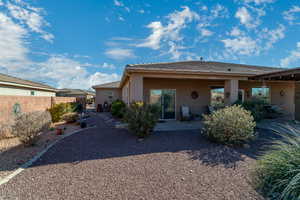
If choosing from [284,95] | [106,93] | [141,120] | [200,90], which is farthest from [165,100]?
[106,93]

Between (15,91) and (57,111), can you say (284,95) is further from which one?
(15,91)

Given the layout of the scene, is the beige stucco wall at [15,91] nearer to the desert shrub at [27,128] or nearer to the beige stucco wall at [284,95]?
the desert shrub at [27,128]

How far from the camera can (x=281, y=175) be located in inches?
82.6

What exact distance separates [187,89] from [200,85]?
3.61 ft

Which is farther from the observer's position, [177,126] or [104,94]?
[104,94]

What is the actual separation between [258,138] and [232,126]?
2065 millimetres

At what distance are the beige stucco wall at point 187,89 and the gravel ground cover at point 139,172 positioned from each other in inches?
197

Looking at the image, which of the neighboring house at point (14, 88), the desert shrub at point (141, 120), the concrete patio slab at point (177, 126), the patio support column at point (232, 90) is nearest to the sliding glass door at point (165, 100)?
the concrete patio slab at point (177, 126)

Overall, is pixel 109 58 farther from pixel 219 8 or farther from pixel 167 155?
pixel 167 155

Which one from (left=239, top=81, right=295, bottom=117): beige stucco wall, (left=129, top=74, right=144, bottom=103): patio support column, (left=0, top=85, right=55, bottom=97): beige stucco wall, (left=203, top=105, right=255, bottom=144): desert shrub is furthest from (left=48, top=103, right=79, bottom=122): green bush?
(left=239, top=81, right=295, bottom=117): beige stucco wall

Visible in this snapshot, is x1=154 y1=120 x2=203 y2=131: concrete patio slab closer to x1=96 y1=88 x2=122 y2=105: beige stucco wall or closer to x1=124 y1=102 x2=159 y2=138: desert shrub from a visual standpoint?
x1=124 y1=102 x2=159 y2=138: desert shrub

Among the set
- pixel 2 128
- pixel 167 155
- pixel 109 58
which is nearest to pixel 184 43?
pixel 109 58

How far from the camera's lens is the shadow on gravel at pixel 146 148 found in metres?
4.07

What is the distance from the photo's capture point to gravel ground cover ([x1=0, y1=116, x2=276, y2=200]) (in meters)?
2.62
